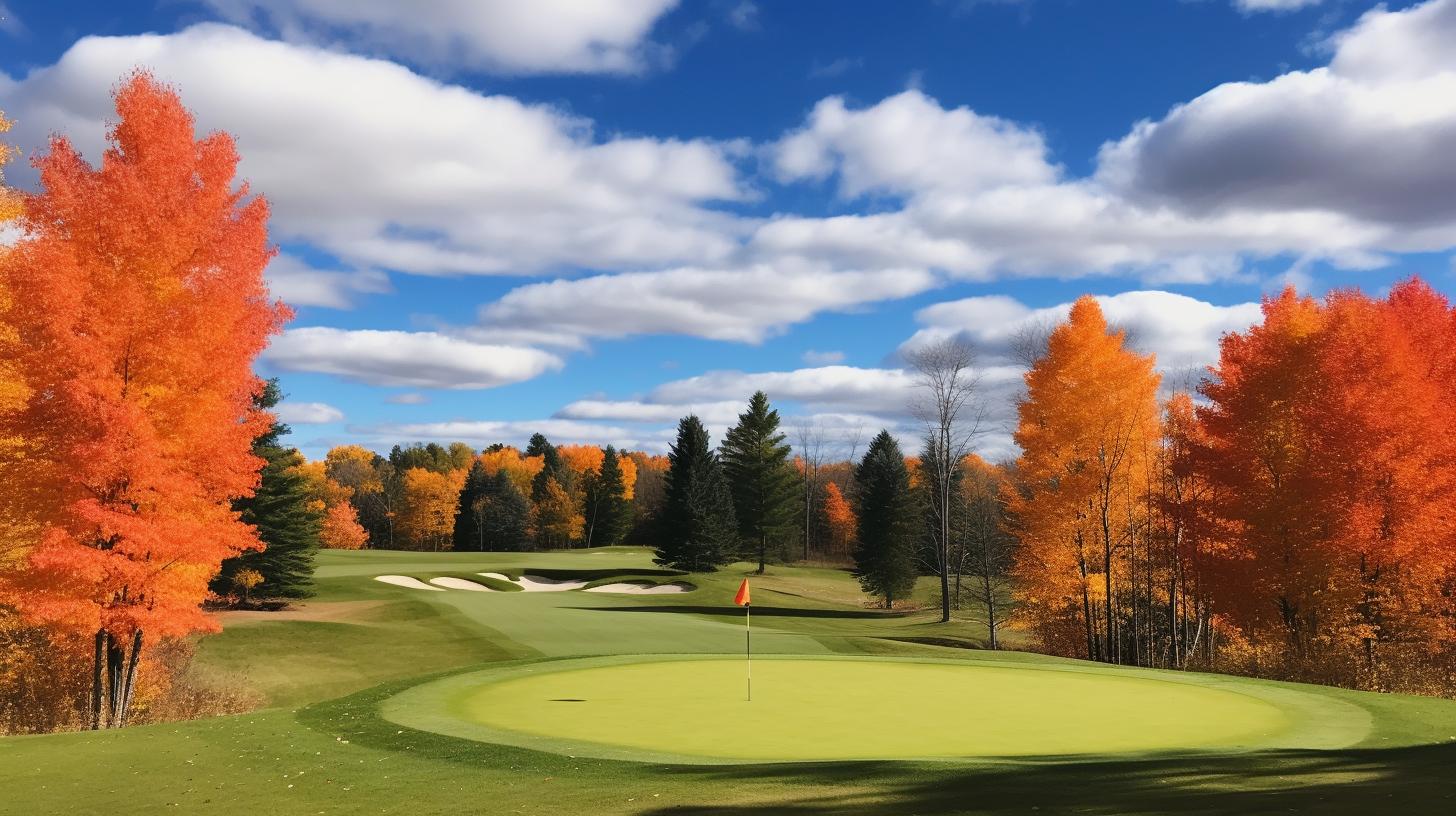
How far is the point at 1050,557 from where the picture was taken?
3145cm

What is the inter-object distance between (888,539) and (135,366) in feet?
140

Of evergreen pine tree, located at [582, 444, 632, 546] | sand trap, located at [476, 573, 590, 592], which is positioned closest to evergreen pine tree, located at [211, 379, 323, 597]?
sand trap, located at [476, 573, 590, 592]

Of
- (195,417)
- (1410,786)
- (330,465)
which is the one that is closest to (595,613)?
(195,417)

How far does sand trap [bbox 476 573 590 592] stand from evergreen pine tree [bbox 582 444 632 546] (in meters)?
36.2

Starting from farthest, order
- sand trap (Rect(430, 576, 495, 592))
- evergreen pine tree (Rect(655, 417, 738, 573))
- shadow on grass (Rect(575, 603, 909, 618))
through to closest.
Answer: evergreen pine tree (Rect(655, 417, 738, 573)) < sand trap (Rect(430, 576, 495, 592)) < shadow on grass (Rect(575, 603, 909, 618))

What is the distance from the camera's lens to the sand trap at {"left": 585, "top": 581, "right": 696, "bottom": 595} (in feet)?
164

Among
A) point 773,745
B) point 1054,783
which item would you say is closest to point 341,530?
point 773,745

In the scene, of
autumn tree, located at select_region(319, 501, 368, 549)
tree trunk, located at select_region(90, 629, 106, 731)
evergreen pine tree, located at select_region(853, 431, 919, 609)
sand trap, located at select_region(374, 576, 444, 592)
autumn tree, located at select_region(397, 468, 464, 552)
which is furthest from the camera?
autumn tree, located at select_region(397, 468, 464, 552)

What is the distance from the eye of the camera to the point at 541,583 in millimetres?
54969

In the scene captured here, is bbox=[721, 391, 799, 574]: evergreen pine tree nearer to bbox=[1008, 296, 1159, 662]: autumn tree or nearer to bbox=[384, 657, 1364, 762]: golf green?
bbox=[1008, 296, 1159, 662]: autumn tree

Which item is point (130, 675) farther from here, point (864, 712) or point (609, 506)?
point (609, 506)

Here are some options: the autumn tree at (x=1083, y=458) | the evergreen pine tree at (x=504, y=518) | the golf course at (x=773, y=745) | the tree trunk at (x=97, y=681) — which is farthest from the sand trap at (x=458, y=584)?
the evergreen pine tree at (x=504, y=518)

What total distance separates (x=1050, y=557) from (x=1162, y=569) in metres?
5.19

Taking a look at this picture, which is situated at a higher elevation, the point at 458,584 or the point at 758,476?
the point at 758,476
